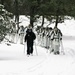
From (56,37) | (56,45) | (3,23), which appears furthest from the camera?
(56,45)

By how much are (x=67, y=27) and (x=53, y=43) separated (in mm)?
56982

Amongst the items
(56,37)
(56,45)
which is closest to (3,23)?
(56,37)

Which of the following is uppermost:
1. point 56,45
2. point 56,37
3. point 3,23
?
point 3,23

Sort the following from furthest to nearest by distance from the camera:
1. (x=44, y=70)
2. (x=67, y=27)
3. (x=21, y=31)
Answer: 1. (x=67, y=27)
2. (x=21, y=31)
3. (x=44, y=70)

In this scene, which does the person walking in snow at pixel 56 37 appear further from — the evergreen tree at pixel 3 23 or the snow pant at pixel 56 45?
the evergreen tree at pixel 3 23

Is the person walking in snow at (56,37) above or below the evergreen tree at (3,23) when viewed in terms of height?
below

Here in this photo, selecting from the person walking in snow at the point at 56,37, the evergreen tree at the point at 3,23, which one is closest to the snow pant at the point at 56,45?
the person walking in snow at the point at 56,37

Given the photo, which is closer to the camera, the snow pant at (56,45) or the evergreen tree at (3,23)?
the evergreen tree at (3,23)

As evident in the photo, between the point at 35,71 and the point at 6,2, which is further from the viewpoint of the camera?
the point at 6,2

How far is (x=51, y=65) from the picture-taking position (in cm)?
1639

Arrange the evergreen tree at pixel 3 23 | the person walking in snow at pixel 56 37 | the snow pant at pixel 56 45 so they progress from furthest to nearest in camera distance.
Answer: the snow pant at pixel 56 45
the person walking in snow at pixel 56 37
the evergreen tree at pixel 3 23

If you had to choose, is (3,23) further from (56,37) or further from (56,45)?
(56,45)

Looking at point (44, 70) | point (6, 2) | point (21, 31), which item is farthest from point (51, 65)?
point (6, 2)

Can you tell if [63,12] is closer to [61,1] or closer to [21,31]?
[61,1]
